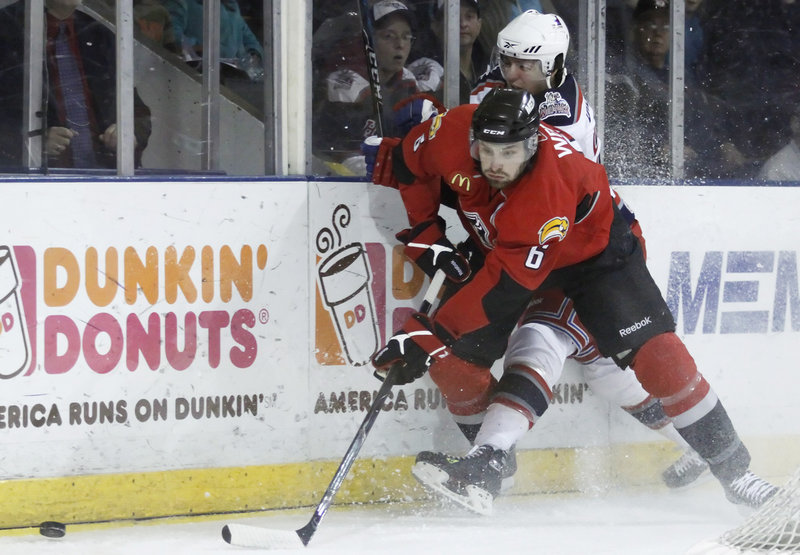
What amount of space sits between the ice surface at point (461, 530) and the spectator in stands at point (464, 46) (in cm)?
127

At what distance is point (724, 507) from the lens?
3.55 m

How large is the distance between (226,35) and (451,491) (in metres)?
1.53

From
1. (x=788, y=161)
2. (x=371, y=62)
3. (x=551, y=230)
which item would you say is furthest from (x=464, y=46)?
(x=788, y=161)

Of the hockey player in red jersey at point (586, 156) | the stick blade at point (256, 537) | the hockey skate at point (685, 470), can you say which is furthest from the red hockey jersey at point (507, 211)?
the hockey skate at point (685, 470)

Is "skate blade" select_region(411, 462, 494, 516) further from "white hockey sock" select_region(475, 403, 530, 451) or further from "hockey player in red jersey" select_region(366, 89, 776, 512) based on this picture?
"white hockey sock" select_region(475, 403, 530, 451)

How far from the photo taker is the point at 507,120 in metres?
2.91

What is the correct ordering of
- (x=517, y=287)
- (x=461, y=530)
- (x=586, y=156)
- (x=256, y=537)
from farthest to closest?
(x=586, y=156) < (x=461, y=530) < (x=517, y=287) < (x=256, y=537)

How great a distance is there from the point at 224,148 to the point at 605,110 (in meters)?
1.22

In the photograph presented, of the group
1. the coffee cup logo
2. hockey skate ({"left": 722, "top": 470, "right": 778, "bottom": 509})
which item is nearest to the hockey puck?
the coffee cup logo

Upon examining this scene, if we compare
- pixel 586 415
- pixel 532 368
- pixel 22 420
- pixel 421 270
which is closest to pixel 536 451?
pixel 586 415

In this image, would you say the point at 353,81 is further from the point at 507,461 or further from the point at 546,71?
the point at 507,461

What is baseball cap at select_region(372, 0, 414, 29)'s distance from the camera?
3.67 meters

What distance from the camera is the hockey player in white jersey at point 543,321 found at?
10.7ft

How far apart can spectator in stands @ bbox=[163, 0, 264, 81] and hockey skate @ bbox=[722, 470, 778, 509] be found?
1.76 metres
